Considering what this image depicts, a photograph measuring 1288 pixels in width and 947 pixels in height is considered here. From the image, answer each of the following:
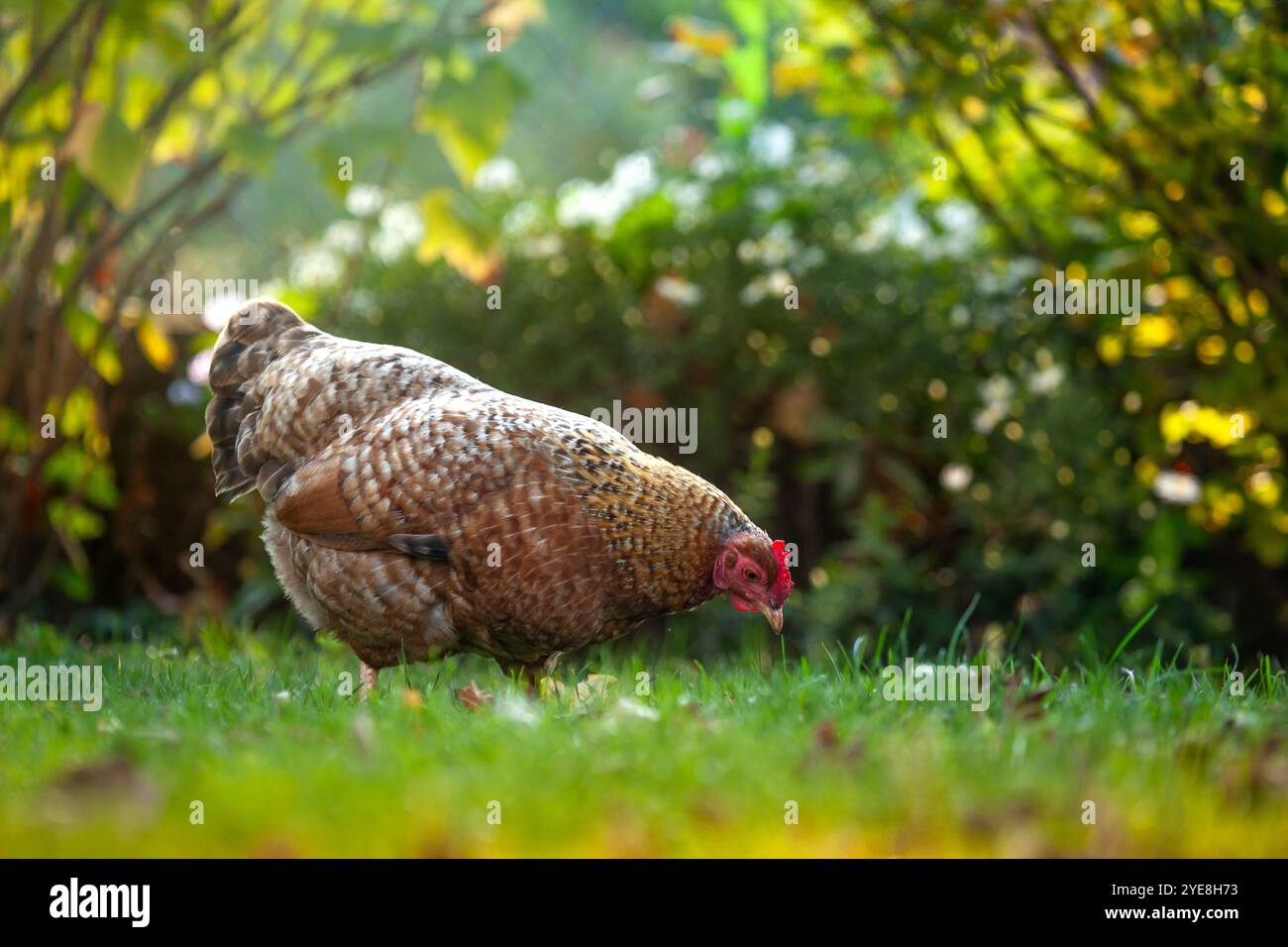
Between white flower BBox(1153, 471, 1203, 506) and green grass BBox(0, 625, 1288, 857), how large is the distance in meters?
1.98

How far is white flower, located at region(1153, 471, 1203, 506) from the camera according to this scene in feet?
16.2

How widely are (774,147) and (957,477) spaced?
1.74 m

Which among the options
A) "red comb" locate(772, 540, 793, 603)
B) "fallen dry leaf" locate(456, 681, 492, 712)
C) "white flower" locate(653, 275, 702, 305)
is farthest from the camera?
"white flower" locate(653, 275, 702, 305)

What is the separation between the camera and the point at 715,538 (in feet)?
10.8

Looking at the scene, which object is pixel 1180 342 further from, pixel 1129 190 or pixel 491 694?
pixel 491 694

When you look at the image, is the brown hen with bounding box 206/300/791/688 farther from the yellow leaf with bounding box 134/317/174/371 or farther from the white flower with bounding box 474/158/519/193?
the white flower with bounding box 474/158/519/193

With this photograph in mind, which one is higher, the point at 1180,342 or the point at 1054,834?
the point at 1180,342

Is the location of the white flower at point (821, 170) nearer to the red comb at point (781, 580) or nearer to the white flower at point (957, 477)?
the white flower at point (957, 477)

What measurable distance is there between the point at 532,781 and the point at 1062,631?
3430 millimetres

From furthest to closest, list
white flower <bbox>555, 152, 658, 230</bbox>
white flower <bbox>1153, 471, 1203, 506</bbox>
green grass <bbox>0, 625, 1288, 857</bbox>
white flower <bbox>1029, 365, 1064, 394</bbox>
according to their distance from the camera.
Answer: white flower <bbox>555, 152, 658, 230</bbox>, white flower <bbox>1029, 365, 1064, 394</bbox>, white flower <bbox>1153, 471, 1203, 506</bbox>, green grass <bbox>0, 625, 1288, 857</bbox>

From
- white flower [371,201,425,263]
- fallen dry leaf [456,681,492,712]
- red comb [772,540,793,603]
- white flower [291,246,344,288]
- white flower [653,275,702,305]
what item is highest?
white flower [371,201,425,263]

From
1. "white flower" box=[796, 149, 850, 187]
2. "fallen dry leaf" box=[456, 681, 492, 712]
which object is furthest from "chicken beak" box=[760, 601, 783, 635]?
"white flower" box=[796, 149, 850, 187]
